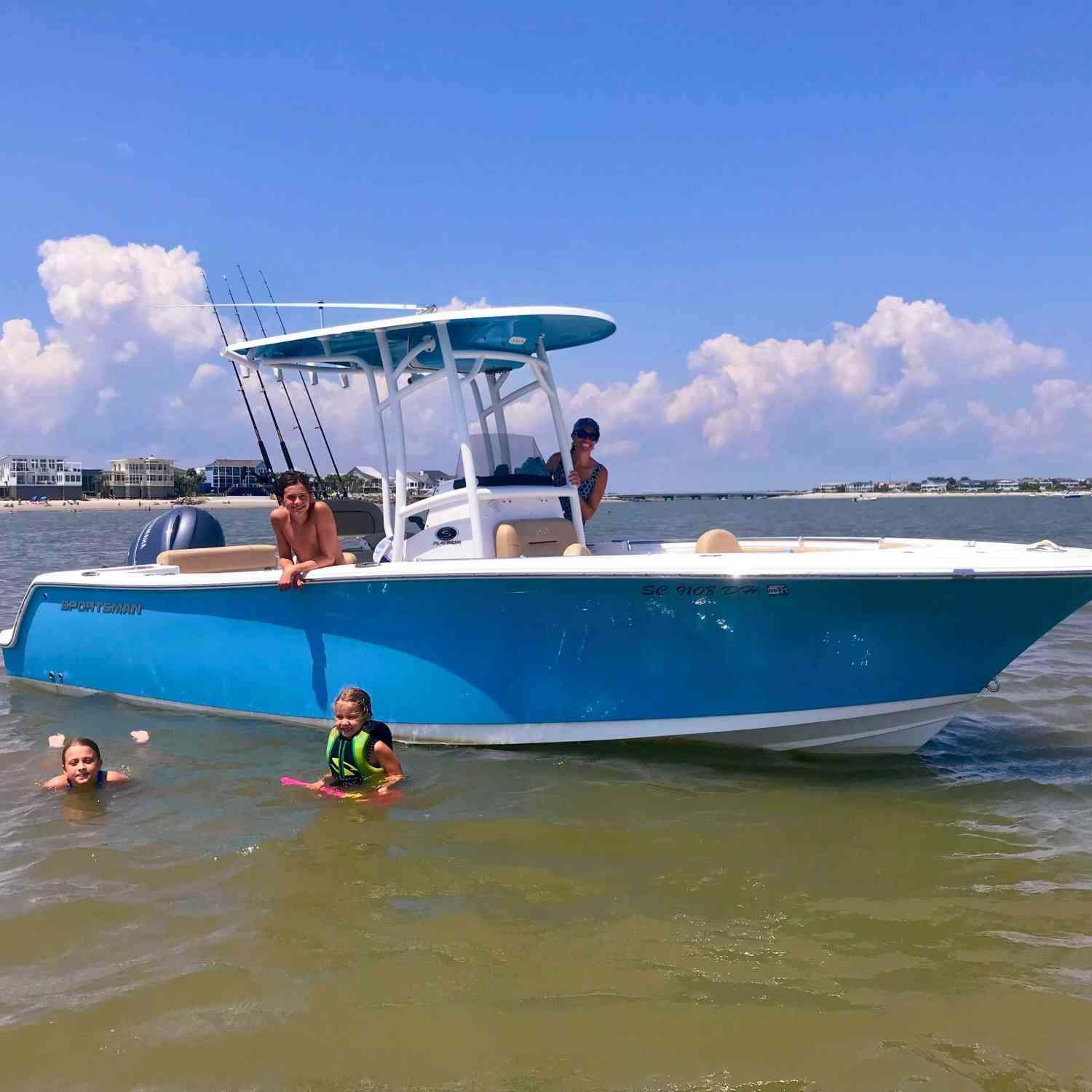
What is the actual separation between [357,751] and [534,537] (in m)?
1.97

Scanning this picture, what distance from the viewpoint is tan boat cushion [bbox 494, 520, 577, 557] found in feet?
22.9

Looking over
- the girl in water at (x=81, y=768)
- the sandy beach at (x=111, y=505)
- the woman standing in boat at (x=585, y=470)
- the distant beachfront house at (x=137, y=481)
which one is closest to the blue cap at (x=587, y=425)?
the woman standing in boat at (x=585, y=470)

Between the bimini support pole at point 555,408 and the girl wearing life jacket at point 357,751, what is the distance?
2279 mm

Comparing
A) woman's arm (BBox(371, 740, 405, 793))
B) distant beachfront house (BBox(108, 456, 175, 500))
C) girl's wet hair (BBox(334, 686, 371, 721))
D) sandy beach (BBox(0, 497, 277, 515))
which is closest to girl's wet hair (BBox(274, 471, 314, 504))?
girl's wet hair (BBox(334, 686, 371, 721))

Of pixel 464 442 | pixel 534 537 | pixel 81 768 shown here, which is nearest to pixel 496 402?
pixel 464 442

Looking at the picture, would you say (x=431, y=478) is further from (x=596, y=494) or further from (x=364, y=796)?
(x=364, y=796)

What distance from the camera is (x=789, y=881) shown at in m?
4.69

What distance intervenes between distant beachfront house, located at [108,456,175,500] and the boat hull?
140 m

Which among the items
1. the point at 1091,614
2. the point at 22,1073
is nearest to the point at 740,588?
the point at 22,1073

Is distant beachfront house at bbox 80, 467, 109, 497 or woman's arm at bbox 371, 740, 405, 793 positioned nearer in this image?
woman's arm at bbox 371, 740, 405, 793

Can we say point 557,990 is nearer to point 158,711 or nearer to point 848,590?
point 848,590

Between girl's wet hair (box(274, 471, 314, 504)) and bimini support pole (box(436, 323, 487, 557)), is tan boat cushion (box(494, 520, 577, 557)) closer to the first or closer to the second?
bimini support pole (box(436, 323, 487, 557))

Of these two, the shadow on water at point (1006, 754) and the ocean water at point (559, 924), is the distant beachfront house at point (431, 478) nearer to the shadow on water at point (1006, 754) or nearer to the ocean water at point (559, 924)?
the ocean water at point (559, 924)

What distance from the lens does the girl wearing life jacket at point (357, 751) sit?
5.97 m
